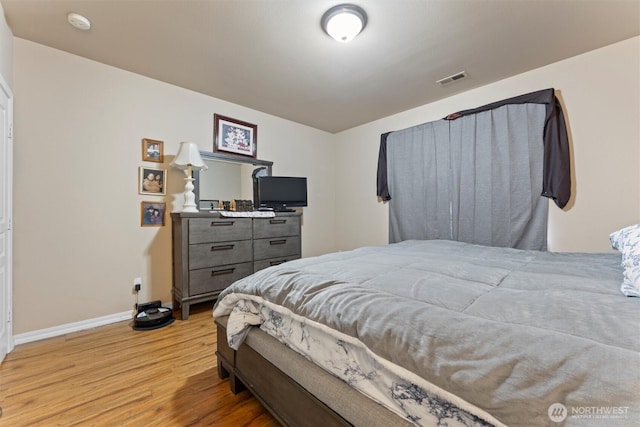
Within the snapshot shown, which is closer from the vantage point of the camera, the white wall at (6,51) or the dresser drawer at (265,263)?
the white wall at (6,51)

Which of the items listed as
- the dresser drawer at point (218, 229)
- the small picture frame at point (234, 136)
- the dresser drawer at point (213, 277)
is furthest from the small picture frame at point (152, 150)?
the dresser drawer at point (213, 277)

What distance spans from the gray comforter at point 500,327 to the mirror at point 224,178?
2006 millimetres

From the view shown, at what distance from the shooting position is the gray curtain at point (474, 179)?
2.54m

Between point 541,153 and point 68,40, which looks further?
point 541,153

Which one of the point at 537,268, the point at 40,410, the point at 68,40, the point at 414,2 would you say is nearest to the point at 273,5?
the point at 414,2

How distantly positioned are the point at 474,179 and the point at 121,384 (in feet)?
11.1

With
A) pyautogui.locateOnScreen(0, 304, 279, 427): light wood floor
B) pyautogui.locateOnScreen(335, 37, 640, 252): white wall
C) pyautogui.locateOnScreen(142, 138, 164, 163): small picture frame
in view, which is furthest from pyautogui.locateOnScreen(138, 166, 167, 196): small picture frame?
pyautogui.locateOnScreen(335, 37, 640, 252): white wall

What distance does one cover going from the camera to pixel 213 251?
8.51 ft

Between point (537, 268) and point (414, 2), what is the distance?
1757 millimetres

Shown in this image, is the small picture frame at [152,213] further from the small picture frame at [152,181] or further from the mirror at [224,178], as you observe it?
the mirror at [224,178]

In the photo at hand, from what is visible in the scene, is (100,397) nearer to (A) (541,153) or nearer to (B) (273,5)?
(B) (273,5)

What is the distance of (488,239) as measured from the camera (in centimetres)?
275

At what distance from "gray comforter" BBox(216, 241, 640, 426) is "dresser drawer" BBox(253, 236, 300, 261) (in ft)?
5.57

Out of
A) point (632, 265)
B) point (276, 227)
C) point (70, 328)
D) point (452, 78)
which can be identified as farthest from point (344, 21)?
point (70, 328)
